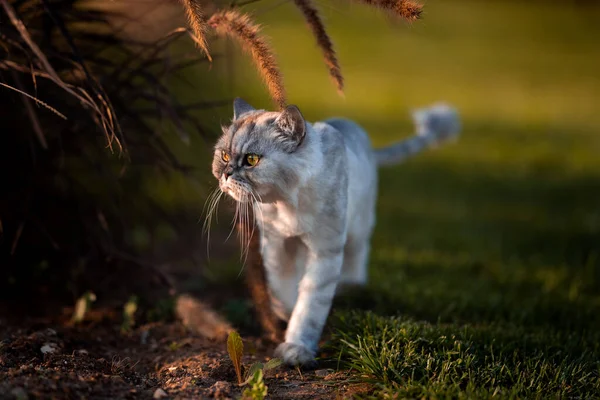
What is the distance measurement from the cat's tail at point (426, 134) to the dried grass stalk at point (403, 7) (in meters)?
1.60

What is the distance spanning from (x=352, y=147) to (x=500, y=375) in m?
1.32

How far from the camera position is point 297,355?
2.98m

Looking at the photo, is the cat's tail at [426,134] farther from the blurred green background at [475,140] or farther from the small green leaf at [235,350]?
the small green leaf at [235,350]

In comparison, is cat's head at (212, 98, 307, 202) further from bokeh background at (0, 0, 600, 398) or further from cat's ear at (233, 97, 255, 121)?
bokeh background at (0, 0, 600, 398)

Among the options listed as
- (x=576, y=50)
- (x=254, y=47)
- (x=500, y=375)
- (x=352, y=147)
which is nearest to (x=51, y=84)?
(x=254, y=47)

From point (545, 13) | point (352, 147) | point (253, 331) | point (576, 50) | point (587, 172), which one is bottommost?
point (253, 331)

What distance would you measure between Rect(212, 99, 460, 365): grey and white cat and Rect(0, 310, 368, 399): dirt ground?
21 cm

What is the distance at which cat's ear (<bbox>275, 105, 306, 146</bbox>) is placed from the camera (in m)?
2.79

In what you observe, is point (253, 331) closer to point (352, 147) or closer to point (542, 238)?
point (352, 147)

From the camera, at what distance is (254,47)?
2.88 m

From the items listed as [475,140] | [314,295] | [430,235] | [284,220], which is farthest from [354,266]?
[475,140]

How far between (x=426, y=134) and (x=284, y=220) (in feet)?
5.98

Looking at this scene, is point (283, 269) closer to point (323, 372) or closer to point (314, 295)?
point (314, 295)

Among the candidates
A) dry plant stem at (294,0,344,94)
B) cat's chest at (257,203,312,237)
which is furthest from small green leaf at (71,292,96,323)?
dry plant stem at (294,0,344,94)
